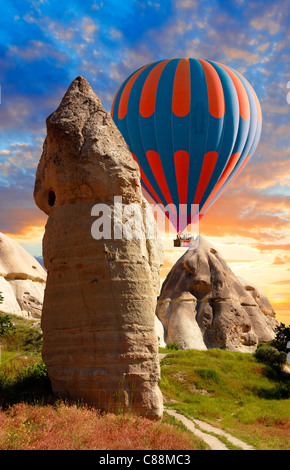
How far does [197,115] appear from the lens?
34469mm

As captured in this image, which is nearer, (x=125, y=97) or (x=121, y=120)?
(x=121, y=120)

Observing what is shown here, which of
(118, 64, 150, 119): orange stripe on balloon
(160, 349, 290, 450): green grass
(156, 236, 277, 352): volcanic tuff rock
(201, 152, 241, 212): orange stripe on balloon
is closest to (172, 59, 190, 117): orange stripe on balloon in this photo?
(118, 64, 150, 119): orange stripe on balloon

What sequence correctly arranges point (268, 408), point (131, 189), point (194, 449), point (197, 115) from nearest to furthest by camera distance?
point (194, 449), point (131, 189), point (268, 408), point (197, 115)

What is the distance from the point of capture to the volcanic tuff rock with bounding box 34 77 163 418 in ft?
33.5

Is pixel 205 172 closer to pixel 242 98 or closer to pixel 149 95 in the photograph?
pixel 242 98

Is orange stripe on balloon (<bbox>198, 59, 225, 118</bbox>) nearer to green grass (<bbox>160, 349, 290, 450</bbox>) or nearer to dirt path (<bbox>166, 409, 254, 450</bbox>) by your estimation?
green grass (<bbox>160, 349, 290, 450</bbox>)

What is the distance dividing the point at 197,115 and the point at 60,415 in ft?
94.3

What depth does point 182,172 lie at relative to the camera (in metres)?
35.7

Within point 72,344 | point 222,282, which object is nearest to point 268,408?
point 72,344

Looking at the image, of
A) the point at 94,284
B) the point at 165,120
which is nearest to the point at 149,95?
the point at 165,120

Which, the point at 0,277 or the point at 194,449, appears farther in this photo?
the point at 0,277

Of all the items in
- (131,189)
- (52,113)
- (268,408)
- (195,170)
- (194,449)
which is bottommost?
(268,408)

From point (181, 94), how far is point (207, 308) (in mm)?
16845
